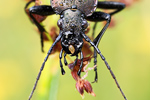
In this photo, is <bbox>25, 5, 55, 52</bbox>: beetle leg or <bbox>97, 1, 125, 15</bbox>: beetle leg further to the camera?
<bbox>97, 1, 125, 15</bbox>: beetle leg

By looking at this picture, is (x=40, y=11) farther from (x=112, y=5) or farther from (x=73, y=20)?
(x=112, y=5)

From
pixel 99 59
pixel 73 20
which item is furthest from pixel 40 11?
pixel 99 59

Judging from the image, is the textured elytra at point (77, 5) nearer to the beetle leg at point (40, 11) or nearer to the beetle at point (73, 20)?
the beetle at point (73, 20)

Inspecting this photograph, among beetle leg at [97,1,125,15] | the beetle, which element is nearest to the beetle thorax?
the beetle

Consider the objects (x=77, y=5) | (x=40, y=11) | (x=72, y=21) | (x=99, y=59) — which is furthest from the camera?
(x=99, y=59)

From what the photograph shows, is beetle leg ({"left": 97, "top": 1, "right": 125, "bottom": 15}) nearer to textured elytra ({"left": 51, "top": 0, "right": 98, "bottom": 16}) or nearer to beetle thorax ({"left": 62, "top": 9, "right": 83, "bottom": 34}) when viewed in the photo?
textured elytra ({"left": 51, "top": 0, "right": 98, "bottom": 16})
